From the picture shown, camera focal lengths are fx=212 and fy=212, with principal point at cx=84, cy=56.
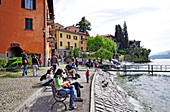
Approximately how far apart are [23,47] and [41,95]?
64.2 feet

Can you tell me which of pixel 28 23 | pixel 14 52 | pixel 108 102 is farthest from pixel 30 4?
pixel 108 102

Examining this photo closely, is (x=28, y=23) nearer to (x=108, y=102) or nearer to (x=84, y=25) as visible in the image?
(x=108, y=102)

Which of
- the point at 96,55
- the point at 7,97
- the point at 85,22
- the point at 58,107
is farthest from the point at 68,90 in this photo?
the point at 85,22

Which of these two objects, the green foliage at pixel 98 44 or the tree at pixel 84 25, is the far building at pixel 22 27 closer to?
the green foliage at pixel 98 44

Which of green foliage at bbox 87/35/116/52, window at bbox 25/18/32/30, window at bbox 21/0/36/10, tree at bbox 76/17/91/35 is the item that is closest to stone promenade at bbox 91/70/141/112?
window at bbox 25/18/32/30

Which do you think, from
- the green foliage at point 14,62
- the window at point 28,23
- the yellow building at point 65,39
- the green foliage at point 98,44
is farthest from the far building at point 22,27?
the green foliage at point 98,44

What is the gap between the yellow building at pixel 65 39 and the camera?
67.9 meters

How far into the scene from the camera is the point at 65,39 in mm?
70625

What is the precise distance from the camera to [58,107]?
347 inches

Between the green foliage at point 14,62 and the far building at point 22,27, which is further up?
the far building at point 22,27

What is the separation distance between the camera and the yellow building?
67938 mm

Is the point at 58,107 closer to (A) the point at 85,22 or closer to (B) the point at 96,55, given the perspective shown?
(B) the point at 96,55

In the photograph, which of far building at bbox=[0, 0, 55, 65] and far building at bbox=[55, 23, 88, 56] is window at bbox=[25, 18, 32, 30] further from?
far building at bbox=[55, 23, 88, 56]

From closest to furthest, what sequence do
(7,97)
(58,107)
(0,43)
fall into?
(58,107)
(7,97)
(0,43)
